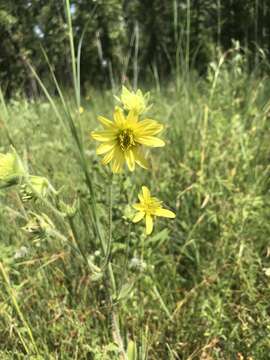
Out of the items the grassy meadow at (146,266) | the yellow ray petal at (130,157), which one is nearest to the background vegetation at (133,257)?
the grassy meadow at (146,266)

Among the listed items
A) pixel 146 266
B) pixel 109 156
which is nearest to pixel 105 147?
pixel 109 156

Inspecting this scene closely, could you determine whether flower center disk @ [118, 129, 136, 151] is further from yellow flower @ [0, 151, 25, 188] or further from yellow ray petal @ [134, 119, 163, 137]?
yellow flower @ [0, 151, 25, 188]

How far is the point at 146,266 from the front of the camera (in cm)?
158

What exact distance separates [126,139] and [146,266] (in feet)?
2.45

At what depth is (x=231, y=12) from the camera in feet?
10.8

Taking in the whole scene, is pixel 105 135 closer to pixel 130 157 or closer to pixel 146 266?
pixel 130 157

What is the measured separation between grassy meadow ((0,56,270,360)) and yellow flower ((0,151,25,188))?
0.25 ft

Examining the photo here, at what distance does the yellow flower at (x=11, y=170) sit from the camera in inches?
37.3

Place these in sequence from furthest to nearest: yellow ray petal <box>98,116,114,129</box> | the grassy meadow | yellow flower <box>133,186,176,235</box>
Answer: the grassy meadow, yellow flower <box>133,186,176,235</box>, yellow ray petal <box>98,116,114,129</box>

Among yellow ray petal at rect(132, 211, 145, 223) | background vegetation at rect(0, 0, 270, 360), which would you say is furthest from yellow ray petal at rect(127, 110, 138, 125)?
yellow ray petal at rect(132, 211, 145, 223)

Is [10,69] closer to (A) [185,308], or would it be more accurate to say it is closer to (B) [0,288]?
(B) [0,288]

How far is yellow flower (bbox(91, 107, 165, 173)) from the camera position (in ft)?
3.06

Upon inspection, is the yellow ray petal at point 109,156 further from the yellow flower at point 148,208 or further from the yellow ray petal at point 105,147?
the yellow flower at point 148,208

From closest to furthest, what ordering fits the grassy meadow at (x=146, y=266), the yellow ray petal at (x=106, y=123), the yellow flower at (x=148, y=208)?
the yellow ray petal at (x=106, y=123), the yellow flower at (x=148, y=208), the grassy meadow at (x=146, y=266)
